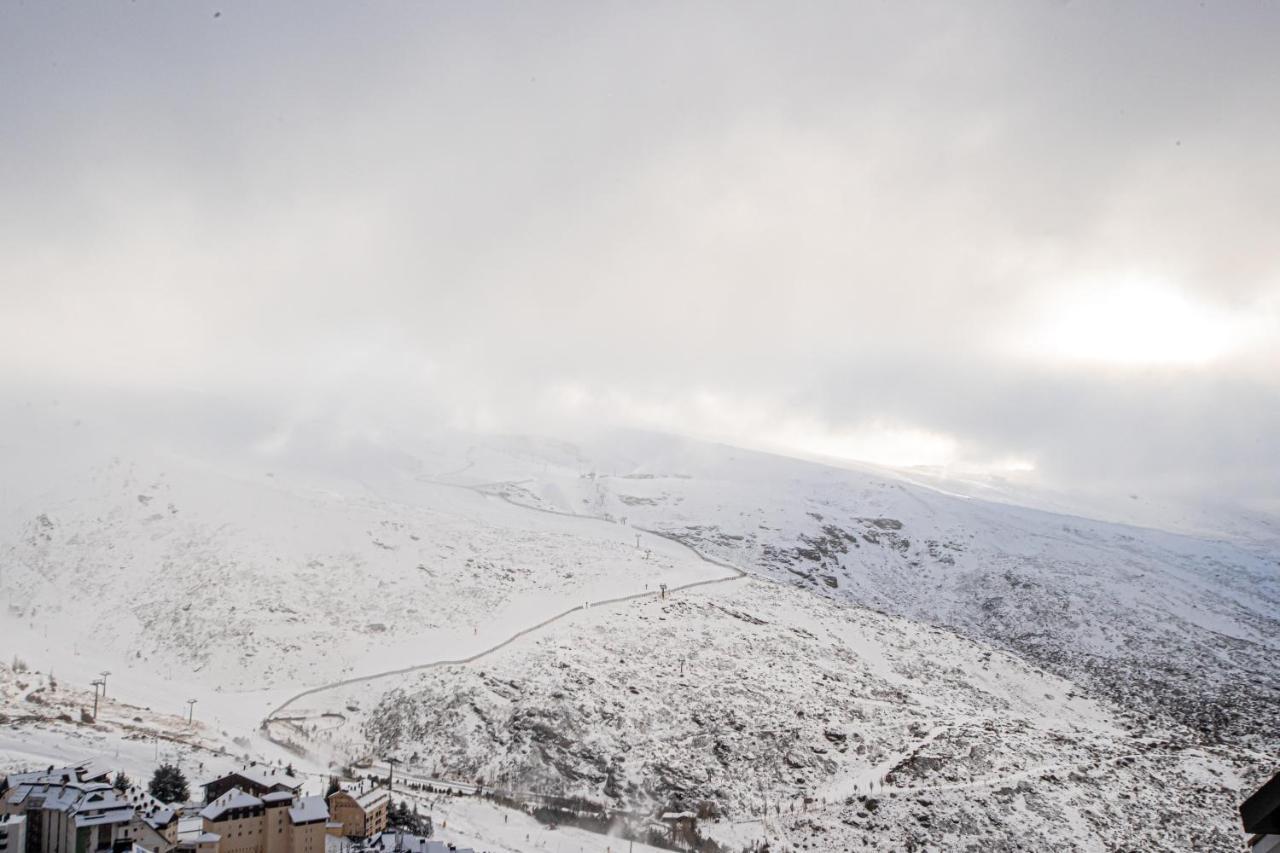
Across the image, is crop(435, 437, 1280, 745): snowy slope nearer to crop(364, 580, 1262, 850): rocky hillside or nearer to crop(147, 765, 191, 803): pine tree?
crop(364, 580, 1262, 850): rocky hillside

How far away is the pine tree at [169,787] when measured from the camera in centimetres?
3491

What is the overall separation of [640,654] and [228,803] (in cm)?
3113

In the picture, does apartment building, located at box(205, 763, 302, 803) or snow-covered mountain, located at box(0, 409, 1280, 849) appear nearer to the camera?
apartment building, located at box(205, 763, 302, 803)

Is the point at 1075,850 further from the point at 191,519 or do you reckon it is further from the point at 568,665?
the point at 191,519

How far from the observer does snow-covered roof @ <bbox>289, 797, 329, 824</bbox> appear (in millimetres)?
32500

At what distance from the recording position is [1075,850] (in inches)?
1491

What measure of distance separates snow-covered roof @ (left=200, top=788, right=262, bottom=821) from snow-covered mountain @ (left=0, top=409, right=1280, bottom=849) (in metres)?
9.12

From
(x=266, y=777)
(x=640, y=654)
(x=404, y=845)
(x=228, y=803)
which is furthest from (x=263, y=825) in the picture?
(x=640, y=654)

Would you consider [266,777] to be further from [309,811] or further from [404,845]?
[404,845]

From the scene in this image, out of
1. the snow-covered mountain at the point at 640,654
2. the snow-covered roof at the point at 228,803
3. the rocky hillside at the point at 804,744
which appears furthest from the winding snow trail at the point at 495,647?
the snow-covered roof at the point at 228,803

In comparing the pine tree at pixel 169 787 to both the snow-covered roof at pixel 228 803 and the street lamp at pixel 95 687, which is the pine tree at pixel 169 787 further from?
the street lamp at pixel 95 687

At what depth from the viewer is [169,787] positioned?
115 feet

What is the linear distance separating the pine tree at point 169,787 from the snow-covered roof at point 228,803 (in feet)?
12.2

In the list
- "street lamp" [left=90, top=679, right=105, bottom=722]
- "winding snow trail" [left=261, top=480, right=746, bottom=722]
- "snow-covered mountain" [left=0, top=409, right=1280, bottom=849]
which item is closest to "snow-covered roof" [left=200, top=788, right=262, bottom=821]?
"snow-covered mountain" [left=0, top=409, right=1280, bottom=849]
